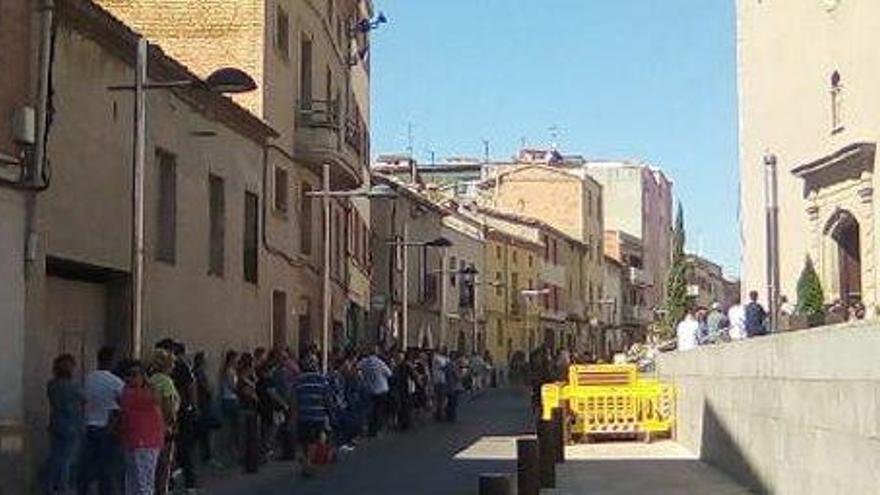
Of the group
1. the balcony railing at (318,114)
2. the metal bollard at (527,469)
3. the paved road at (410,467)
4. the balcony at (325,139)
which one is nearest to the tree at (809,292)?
the paved road at (410,467)

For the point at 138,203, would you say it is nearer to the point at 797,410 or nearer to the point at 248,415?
the point at 248,415

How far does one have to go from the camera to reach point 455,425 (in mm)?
34844

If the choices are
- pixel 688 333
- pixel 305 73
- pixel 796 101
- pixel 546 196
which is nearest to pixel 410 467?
pixel 688 333

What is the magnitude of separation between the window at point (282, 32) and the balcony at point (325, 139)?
1.55m

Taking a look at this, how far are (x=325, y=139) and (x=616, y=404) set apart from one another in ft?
29.2

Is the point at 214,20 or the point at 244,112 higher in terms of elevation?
the point at 214,20

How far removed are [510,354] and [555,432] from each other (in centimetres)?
6603

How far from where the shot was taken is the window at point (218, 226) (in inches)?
987

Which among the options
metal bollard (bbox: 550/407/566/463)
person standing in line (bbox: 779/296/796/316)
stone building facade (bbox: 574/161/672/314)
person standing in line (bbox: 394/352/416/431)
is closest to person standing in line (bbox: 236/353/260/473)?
metal bollard (bbox: 550/407/566/463)

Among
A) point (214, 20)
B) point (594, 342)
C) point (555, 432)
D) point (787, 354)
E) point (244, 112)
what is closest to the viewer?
point (787, 354)

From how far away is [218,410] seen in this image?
68.4 ft

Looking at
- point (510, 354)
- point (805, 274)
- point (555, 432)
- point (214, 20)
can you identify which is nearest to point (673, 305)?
point (510, 354)

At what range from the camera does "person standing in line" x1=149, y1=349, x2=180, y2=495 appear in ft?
48.8

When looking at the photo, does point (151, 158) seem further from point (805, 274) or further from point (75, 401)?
point (805, 274)
